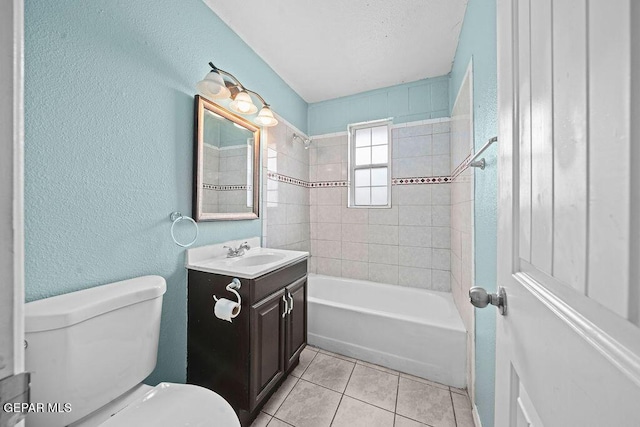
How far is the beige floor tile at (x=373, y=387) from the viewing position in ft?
4.66

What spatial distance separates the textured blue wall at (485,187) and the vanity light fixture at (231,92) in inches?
51.7

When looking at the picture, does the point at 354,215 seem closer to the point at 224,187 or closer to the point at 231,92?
the point at 224,187

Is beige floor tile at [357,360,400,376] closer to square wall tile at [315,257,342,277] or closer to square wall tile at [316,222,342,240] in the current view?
square wall tile at [315,257,342,277]

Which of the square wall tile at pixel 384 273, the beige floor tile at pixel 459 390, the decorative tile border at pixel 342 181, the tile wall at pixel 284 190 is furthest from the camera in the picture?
the square wall tile at pixel 384 273

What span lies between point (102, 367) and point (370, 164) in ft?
8.28

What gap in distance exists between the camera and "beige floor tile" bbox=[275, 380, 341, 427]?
1284 mm

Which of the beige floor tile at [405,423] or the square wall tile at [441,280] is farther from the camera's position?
the square wall tile at [441,280]

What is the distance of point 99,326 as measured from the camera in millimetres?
830

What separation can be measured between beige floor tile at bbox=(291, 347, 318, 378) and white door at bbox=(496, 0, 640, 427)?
1451 millimetres

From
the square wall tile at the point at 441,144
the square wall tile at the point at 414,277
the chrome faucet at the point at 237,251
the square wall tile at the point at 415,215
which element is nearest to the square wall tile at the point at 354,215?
the square wall tile at the point at 415,215

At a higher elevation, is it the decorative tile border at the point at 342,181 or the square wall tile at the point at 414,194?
the decorative tile border at the point at 342,181

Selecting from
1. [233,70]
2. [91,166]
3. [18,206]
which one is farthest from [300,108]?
[18,206]

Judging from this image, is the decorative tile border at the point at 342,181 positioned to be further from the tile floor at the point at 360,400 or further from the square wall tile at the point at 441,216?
Answer: the tile floor at the point at 360,400

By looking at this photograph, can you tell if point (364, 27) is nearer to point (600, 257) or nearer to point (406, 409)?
point (600, 257)
